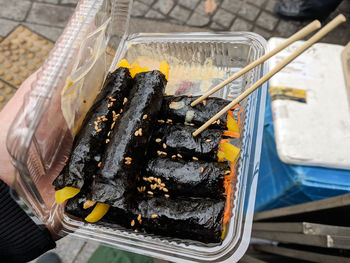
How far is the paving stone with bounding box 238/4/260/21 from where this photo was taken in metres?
4.96

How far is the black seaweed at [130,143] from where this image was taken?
2.01m

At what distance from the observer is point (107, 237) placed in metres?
2.04

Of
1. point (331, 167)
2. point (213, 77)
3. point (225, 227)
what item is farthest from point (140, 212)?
A: point (331, 167)

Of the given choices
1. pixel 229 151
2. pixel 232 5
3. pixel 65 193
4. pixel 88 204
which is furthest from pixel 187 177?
pixel 232 5

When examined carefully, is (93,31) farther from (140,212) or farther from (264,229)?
(264,229)

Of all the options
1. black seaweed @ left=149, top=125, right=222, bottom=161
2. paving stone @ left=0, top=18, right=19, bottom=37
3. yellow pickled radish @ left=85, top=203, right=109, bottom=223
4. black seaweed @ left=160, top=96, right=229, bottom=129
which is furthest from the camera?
paving stone @ left=0, top=18, right=19, bottom=37

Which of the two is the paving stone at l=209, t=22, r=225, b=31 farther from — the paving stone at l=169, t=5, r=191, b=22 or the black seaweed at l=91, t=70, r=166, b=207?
the black seaweed at l=91, t=70, r=166, b=207

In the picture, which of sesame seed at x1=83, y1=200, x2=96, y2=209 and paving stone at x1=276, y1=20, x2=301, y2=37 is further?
paving stone at x1=276, y1=20, x2=301, y2=37

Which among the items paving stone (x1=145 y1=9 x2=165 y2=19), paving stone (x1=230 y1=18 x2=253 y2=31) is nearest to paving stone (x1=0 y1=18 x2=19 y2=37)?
paving stone (x1=145 y1=9 x2=165 y2=19)

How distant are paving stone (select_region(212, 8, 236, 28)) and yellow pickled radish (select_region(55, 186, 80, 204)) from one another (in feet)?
12.5

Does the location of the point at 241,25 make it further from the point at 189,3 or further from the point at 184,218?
the point at 184,218

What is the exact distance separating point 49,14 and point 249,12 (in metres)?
3.42

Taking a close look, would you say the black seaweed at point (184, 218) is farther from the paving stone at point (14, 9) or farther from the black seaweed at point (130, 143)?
the paving stone at point (14, 9)

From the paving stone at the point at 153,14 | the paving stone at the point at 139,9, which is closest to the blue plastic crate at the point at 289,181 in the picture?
the paving stone at the point at 153,14
